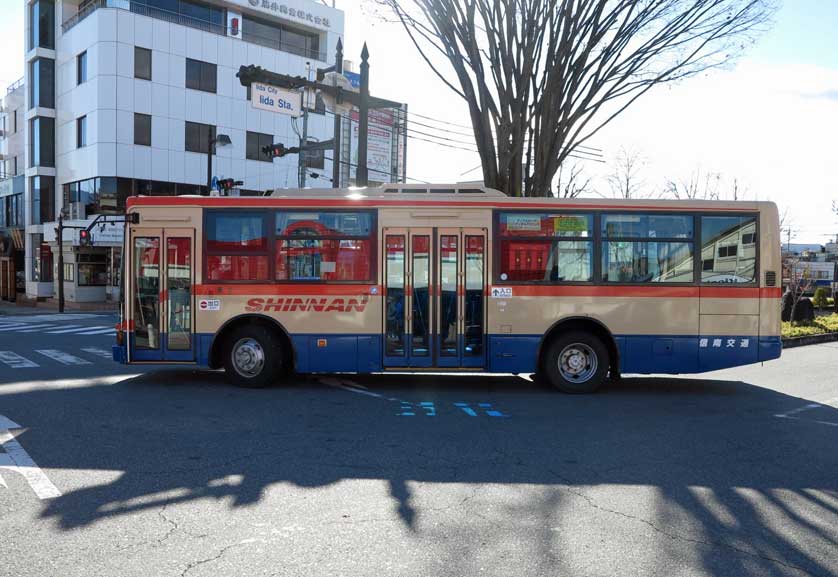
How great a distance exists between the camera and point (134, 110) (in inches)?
1463

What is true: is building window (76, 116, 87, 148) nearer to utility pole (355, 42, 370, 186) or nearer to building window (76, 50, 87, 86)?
building window (76, 50, 87, 86)

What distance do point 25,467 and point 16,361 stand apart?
8.67 m

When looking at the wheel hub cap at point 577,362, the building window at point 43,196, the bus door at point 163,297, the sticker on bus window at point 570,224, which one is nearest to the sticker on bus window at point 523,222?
the sticker on bus window at point 570,224

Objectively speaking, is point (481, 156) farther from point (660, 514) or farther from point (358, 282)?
point (660, 514)

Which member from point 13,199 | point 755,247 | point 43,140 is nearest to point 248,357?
point 755,247

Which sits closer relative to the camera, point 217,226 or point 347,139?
point 217,226

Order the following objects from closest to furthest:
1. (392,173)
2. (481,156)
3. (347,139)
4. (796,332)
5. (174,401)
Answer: (174,401)
(481,156)
(796,332)
(347,139)
(392,173)

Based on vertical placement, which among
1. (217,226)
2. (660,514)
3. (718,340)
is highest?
(217,226)

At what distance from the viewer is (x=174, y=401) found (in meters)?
9.48

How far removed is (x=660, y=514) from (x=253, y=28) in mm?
42384

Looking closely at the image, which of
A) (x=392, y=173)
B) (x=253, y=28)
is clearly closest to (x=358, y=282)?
(x=253, y=28)

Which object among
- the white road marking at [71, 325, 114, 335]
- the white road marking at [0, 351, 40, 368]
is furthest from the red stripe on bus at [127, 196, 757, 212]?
the white road marking at [71, 325, 114, 335]

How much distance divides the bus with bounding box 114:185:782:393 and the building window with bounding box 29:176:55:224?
35944 mm

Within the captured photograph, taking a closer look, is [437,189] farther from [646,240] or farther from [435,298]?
[646,240]
